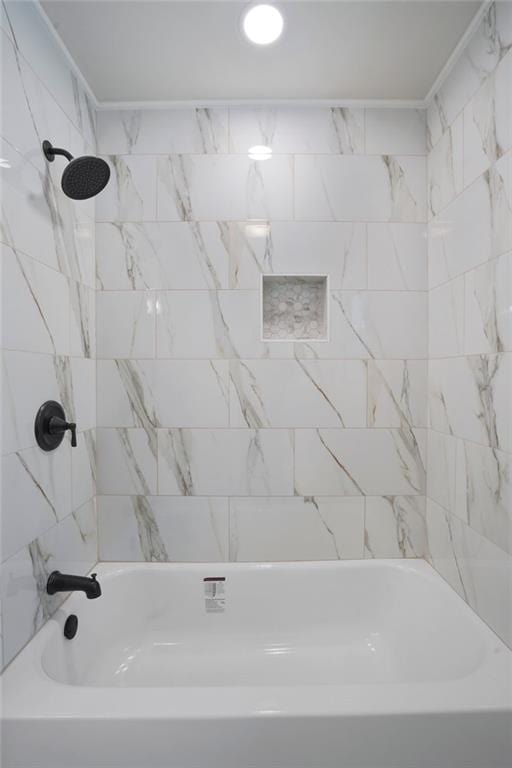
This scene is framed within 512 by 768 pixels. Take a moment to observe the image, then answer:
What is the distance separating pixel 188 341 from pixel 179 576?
1030 mm

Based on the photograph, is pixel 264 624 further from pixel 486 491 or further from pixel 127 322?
pixel 127 322

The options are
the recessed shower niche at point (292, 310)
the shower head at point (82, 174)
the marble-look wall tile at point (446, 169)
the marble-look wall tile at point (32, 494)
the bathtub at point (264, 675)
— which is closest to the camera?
the bathtub at point (264, 675)

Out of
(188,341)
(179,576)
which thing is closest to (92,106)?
(188,341)

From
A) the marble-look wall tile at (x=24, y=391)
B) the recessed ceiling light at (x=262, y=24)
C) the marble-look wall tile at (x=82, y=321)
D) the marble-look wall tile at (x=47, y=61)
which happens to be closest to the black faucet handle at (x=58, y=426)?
the marble-look wall tile at (x=24, y=391)

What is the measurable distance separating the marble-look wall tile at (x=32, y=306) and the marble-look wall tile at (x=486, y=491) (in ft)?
5.01

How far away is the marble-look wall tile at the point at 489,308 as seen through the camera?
122 centimetres

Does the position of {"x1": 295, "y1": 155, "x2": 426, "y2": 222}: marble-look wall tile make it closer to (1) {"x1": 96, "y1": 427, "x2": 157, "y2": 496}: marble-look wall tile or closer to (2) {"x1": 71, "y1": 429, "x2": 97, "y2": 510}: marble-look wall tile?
(1) {"x1": 96, "y1": 427, "x2": 157, "y2": 496}: marble-look wall tile

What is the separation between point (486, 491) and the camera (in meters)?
1.32

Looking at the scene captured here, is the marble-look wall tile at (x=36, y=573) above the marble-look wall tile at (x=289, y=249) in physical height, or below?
below

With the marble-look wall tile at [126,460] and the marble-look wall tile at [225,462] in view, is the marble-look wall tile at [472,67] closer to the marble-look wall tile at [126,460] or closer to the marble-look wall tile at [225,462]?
the marble-look wall tile at [225,462]

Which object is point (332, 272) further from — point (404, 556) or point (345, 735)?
point (345, 735)

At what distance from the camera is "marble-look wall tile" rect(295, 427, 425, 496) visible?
177cm

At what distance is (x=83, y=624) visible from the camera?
1487 mm

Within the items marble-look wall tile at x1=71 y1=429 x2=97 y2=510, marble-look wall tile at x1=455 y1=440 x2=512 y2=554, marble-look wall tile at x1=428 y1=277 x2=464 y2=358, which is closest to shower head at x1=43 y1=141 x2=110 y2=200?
marble-look wall tile at x1=71 y1=429 x2=97 y2=510
